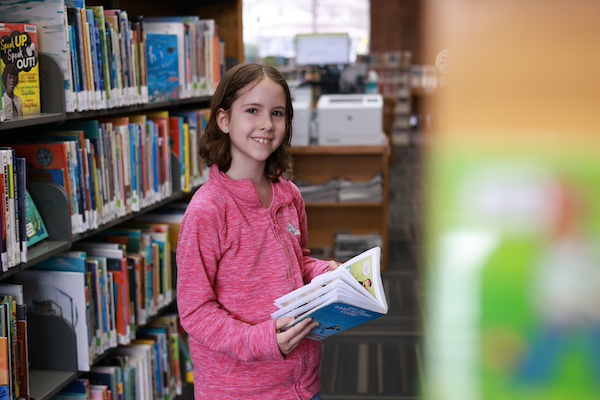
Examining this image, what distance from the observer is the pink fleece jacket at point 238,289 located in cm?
146

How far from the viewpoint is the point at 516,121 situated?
0.40m

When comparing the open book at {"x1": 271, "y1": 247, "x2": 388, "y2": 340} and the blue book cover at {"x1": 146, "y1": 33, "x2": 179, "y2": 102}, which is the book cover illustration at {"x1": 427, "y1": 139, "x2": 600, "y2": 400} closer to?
the open book at {"x1": 271, "y1": 247, "x2": 388, "y2": 340}

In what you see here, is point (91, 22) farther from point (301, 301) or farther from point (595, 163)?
point (595, 163)


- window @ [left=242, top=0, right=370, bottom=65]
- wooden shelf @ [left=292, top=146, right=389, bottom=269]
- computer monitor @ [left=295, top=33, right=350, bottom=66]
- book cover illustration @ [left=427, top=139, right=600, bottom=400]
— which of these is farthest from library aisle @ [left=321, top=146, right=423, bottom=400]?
window @ [left=242, top=0, right=370, bottom=65]

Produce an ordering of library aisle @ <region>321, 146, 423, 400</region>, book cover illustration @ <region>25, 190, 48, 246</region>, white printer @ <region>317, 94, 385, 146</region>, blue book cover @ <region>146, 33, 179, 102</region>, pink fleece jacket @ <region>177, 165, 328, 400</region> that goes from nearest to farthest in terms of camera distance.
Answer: pink fleece jacket @ <region>177, 165, 328, 400</region>
book cover illustration @ <region>25, 190, 48, 246</region>
blue book cover @ <region>146, 33, 179, 102</region>
library aisle @ <region>321, 146, 423, 400</region>
white printer @ <region>317, 94, 385, 146</region>

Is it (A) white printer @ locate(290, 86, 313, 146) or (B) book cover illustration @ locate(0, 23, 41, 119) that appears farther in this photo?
(A) white printer @ locate(290, 86, 313, 146)

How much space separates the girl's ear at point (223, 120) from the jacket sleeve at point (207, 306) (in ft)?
0.72

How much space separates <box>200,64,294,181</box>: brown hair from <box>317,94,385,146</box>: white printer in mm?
3381

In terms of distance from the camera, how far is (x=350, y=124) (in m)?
5.07

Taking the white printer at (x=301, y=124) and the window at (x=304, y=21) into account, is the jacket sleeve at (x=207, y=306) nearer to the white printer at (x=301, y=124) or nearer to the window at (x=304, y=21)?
the white printer at (x=301, y=124)

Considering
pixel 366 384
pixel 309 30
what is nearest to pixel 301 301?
pixel 366 384

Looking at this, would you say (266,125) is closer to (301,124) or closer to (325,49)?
(301,124)

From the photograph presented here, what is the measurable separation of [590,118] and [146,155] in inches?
92.2

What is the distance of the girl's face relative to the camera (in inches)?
61.6
